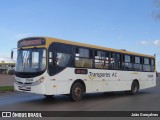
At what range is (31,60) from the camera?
14992 millimetres


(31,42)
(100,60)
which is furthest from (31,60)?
(100,60)

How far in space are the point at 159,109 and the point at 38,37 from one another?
6260 mm

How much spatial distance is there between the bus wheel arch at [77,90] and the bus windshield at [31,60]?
2.26m

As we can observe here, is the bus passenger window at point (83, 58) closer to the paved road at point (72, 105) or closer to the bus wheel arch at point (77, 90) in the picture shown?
the bus wheel arch at point (77, 90)

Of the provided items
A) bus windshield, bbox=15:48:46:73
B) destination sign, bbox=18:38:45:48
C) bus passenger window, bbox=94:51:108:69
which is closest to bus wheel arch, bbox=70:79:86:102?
bus passenger window, bbox=94:51:108:69

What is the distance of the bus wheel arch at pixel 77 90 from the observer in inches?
630

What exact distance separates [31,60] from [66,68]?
176 centimetres

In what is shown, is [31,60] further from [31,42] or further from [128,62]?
[128,62]

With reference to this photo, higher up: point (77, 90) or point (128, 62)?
point (128, 62)

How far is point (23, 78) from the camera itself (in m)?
15.1

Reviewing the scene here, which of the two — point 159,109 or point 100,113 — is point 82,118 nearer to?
point 100,113

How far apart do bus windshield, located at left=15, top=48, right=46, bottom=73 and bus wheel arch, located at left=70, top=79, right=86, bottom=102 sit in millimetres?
2257

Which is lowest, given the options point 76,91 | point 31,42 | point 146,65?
point 76,91

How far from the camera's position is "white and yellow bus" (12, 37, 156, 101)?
14.7 metres
